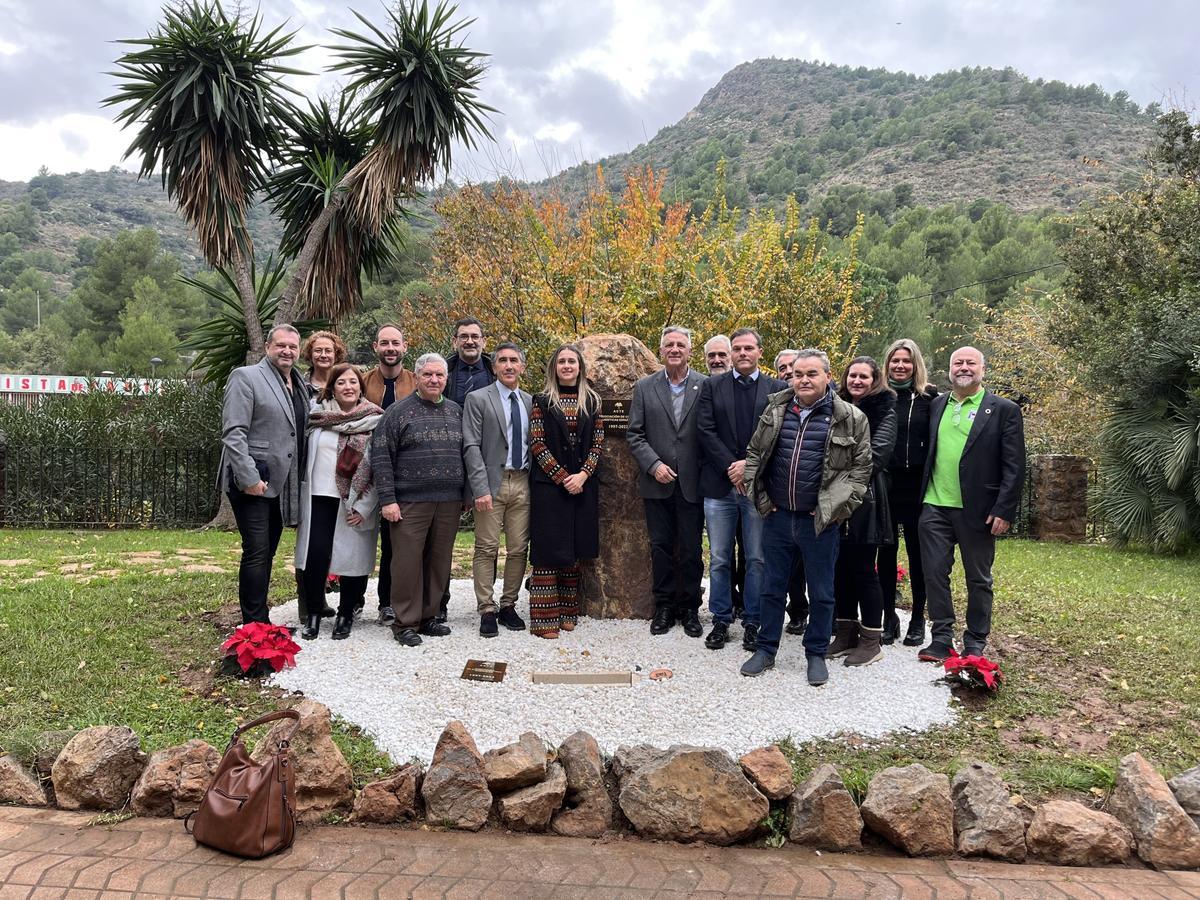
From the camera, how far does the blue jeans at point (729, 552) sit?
5293mm

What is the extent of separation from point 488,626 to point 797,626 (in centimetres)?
211

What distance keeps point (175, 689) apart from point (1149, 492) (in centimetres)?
1178

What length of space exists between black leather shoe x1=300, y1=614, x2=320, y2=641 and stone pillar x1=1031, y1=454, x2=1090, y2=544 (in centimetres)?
1226

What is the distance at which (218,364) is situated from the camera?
41.0ft

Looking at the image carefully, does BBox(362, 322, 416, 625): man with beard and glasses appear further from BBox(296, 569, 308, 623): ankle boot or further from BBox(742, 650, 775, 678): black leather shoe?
BBox(742, 650, 775, 678): black leather shoe

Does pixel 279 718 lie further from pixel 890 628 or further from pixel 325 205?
pixel 325 205

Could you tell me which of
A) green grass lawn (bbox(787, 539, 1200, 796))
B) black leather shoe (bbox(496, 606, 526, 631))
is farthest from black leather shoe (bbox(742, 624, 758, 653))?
black leather shoe (bbox(496, 606, 526, 631))

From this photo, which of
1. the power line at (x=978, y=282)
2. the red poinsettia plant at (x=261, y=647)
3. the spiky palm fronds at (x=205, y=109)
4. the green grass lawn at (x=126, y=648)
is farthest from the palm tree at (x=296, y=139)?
the power line at (x=978, y=282)

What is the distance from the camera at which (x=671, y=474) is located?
539cm

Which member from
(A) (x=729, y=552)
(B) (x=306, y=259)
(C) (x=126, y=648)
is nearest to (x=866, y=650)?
(A) (x=729, y=552)

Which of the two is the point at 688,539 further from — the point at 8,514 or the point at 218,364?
the point at 8,514

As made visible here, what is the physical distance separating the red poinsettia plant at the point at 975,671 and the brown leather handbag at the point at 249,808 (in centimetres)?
350

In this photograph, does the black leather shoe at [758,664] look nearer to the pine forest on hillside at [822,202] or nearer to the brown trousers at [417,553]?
the brown trousers at [417,553]

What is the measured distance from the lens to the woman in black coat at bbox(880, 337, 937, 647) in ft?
17.4
